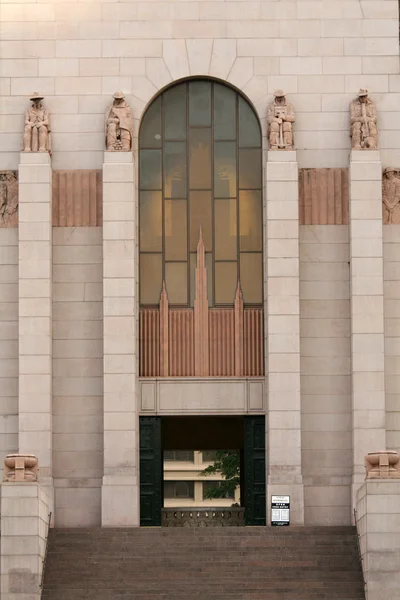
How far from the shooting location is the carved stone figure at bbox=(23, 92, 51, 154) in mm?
51312

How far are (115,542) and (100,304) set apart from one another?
7690mm

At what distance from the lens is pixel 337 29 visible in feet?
171

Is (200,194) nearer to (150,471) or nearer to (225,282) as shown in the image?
(225,282)

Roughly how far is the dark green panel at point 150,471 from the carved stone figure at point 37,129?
28.2ft

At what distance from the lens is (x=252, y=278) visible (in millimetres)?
51781

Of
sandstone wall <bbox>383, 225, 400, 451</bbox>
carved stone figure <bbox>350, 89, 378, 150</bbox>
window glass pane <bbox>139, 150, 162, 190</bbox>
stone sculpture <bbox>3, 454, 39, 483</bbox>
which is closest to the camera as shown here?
stone sculpture <bbox>3, 454, 39, 483</bbox>

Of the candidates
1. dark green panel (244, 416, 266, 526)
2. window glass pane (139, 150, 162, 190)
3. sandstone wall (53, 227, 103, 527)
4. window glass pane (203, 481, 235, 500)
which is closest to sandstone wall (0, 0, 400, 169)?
window glass pane (139, 150, 162, 190)

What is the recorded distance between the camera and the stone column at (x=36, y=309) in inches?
1980

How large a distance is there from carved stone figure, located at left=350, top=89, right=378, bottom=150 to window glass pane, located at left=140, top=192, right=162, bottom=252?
6.13 metres

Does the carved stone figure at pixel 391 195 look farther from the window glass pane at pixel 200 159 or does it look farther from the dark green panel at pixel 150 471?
the dark green panel at pixel 150 471

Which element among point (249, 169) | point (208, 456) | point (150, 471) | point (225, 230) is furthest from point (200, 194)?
point (208, 456)

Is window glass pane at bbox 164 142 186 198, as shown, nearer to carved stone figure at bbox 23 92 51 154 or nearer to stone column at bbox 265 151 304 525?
stone column at bbox 265 151 304 525

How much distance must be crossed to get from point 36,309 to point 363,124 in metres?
11.1

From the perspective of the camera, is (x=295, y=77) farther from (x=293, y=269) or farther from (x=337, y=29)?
(x=293, y=269)
